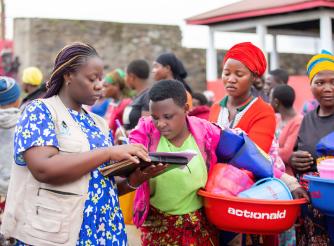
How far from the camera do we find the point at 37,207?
2.76 meters

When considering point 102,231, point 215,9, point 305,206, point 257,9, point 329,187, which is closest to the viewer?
point 102,231

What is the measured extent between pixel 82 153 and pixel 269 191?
1.23 m

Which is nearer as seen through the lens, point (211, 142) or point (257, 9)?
point (211, 142)

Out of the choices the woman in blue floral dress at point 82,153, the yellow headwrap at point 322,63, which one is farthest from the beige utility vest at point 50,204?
the yellow headwrap at point 322,63

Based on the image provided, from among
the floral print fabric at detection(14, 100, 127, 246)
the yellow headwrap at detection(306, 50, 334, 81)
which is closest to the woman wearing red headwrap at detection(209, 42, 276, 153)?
the yellow headwrap at detection(306, 50, 334, 81)

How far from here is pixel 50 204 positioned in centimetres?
275

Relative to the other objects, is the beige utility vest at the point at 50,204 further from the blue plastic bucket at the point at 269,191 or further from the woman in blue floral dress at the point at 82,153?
the blue plastic bucket at the point at 269,191

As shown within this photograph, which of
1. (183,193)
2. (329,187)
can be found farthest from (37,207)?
(329,187)

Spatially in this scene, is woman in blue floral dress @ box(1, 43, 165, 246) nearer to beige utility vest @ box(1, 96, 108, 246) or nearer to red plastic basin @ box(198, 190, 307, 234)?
beige utility vest @ box(1, 96, 108, 246)

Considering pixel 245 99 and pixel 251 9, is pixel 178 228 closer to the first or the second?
pixel 245 99

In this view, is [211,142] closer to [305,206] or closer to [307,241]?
[305,206]

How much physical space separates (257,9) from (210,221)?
9.58m

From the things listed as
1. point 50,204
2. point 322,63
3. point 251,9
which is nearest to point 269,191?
point 322,63

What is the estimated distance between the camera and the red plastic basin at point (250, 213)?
3312 millimetres
